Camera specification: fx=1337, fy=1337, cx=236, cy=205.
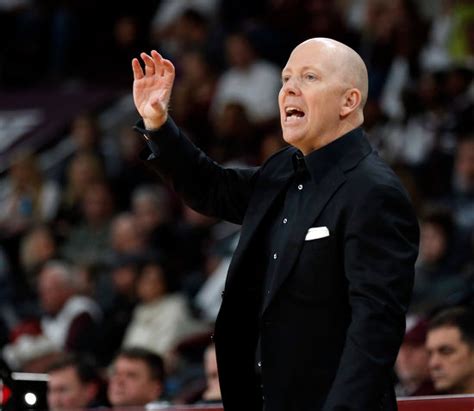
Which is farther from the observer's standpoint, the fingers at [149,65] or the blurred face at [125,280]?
the blurred face at [125,280]

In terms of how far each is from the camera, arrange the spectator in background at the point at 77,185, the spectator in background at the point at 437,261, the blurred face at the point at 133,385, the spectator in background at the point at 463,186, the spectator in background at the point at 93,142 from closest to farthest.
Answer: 1. the blurred face at the point at 133,385
2. the spectator in background at the point at 437,261
3. the spectator in background at the point at 463,186
4. the spectator in background at the point at 77,185
5. the spectator in background at the point at 93,142

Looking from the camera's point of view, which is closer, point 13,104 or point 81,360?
point 81,360

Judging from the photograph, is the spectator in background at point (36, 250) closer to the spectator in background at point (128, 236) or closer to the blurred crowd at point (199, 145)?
the blurred crowd at point (199, 145)

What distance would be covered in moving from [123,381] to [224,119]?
4019mm

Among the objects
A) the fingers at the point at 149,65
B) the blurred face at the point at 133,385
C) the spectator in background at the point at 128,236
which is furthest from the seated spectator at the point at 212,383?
the spectator in background at the point at 128,236

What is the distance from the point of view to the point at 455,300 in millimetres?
6160

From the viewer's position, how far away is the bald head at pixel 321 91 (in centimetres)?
327

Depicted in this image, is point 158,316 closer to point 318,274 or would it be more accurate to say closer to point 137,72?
point 137,72

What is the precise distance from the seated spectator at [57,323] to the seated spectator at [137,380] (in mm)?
1646

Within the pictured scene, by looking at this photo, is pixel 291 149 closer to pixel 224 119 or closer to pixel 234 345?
pixel 234 345

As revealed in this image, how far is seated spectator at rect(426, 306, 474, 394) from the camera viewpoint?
4.91 metres

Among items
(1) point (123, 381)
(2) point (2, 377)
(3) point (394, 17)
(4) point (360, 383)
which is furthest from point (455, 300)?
(3) point (394, 17)

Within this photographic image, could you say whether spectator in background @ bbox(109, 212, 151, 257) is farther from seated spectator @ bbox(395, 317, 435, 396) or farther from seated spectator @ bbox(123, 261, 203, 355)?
seated spectator @ bbox(395, 317, 435, 396)

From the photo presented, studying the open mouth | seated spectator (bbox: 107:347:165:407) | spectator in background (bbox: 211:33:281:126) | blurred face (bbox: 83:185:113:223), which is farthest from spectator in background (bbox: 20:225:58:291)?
A: the open mouth
